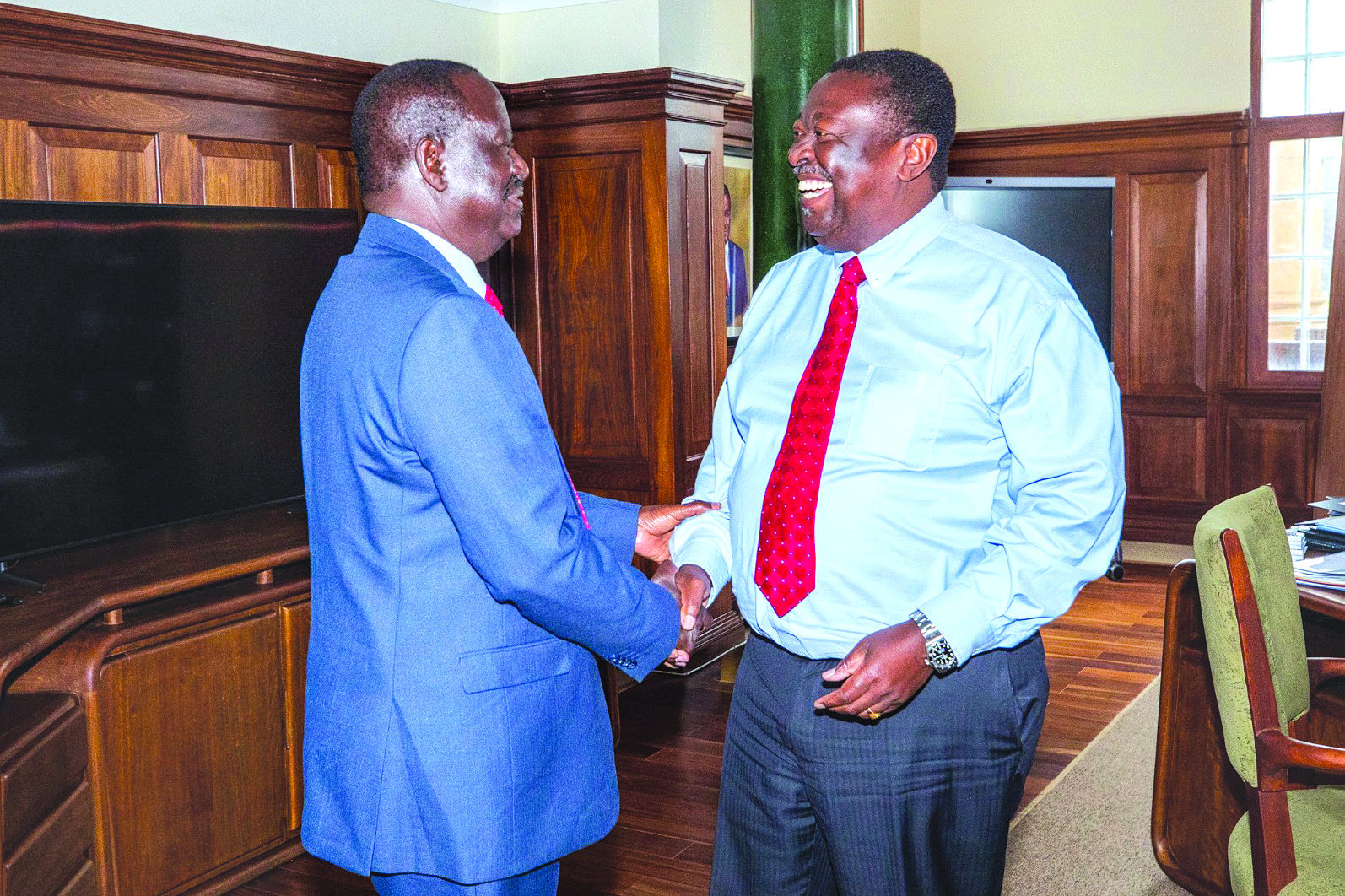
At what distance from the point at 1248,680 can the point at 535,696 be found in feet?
3.89

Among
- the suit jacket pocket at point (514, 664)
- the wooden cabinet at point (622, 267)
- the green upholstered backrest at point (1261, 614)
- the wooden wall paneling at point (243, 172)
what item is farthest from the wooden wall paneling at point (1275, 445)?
the suit jacket pocket at point (514, 664)

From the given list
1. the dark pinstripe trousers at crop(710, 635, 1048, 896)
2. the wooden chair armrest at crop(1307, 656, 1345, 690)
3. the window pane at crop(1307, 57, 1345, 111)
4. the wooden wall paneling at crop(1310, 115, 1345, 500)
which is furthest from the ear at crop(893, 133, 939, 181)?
the window pane at crop(1307, 57, 1345, 111)

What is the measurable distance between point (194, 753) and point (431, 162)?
1.84 m

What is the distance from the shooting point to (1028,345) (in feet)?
5.26

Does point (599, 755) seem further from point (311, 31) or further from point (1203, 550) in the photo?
point (311, 31)

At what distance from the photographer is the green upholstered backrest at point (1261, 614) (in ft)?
6.66

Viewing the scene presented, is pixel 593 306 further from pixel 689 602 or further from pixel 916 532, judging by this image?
pixel 916 532

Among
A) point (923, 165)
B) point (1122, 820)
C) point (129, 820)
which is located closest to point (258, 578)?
point (129, 820)

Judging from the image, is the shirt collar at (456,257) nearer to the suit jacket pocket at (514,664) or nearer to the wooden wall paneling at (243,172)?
the suit jacket pocket at (514,664)

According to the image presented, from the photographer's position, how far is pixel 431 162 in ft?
5.44

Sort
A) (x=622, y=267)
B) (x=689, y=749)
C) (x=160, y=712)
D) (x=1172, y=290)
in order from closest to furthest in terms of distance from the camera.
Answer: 1. (x=160, y=712)
2. (x=689, y=749)
3. (x=622, y=267)
4. (x=1172, y=290)

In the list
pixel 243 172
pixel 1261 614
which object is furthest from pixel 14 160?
pixel 1261 614

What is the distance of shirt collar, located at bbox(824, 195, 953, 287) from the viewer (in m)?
1.75

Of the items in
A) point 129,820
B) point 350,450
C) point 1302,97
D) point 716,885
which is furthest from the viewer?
point 1302,97
